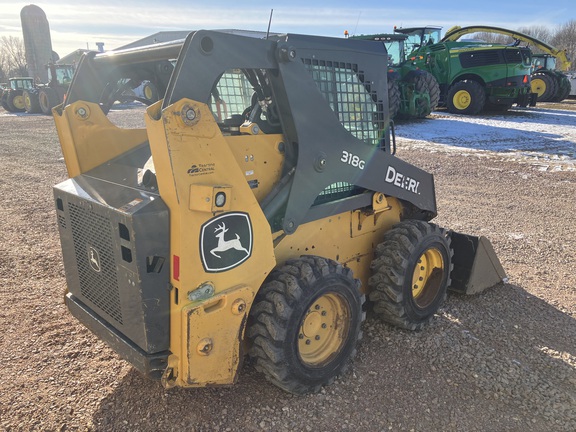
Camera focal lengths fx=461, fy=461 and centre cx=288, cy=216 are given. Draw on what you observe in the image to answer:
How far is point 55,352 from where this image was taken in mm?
3418

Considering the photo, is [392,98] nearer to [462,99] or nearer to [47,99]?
[462,99]

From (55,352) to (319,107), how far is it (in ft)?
8.59

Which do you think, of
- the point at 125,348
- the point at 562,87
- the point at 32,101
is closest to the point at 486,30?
the point at 562,87

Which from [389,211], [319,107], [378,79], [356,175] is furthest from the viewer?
[389,211]

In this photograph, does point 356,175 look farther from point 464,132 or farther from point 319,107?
point 464,132

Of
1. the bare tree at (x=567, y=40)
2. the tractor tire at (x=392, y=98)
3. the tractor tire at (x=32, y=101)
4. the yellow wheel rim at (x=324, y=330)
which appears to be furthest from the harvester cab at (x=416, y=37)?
the bare tree at (x=567, y=40)

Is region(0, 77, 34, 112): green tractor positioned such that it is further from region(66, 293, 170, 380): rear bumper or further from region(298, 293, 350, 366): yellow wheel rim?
region(298, 293, 350, 366): yellow wheel rim

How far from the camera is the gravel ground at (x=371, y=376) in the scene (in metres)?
2.76

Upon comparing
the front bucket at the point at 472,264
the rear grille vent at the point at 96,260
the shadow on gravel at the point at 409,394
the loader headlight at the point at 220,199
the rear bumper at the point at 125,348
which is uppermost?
the loader headlight at the point at 220,199

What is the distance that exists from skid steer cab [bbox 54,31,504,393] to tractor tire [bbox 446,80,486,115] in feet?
48.9

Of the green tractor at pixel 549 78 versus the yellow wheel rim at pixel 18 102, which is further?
the yellow wheel rim at pixel 18 102

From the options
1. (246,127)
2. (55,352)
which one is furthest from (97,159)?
(55,352)

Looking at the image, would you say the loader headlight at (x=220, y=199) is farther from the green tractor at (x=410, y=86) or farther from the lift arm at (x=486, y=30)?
the lift arm at (x=486, y=30)

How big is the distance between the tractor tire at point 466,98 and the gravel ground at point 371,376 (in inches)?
511
